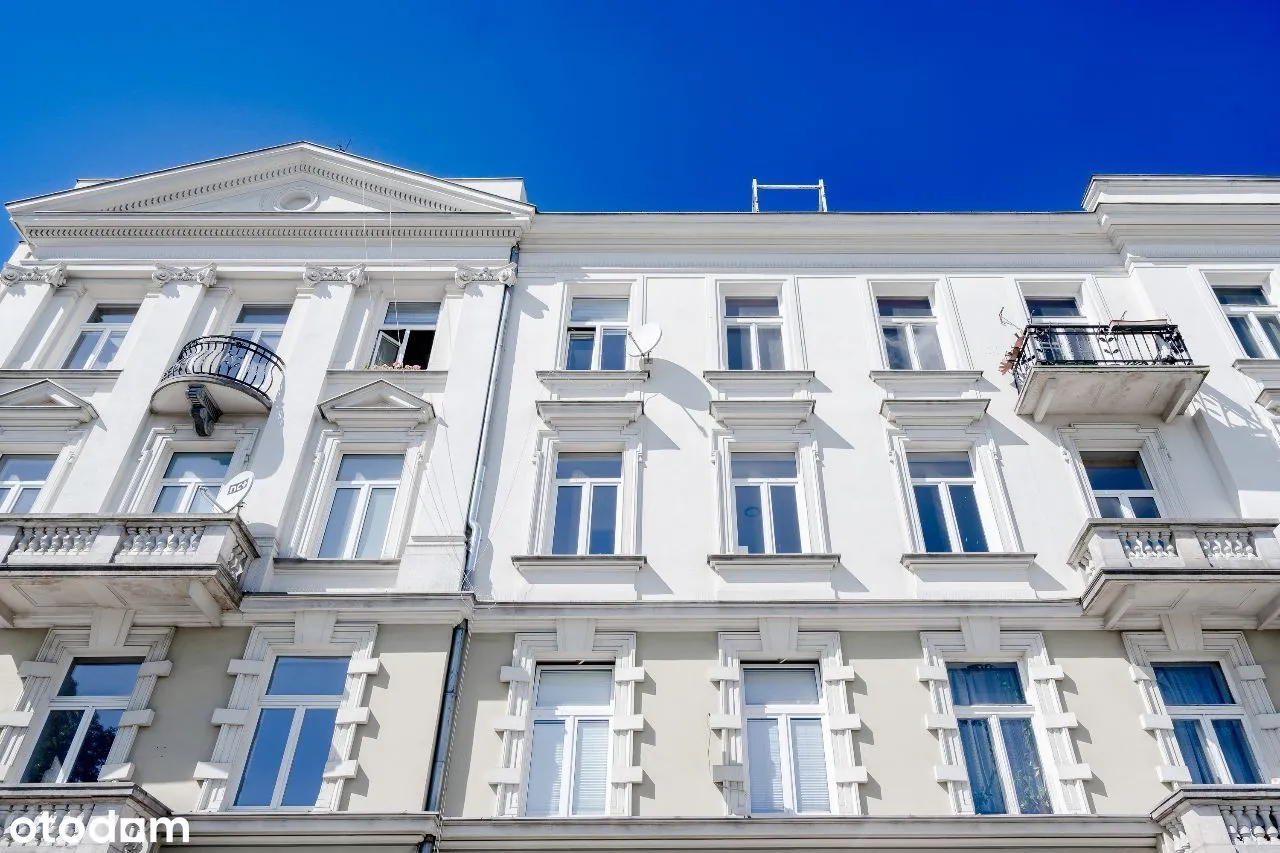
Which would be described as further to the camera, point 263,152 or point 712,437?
point 263,152

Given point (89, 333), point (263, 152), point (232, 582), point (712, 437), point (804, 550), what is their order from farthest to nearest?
point (263, 152)
point (89, 333)
point (712, 437)
point (804, 550)
point (232, 582)

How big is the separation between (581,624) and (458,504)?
264 cm

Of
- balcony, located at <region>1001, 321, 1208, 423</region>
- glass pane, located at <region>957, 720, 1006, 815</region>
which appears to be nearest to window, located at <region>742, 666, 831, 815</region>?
glass pane, located at <region>957, 720, 1006, 815</region>

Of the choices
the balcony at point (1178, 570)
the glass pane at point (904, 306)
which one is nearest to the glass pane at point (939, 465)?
the balcony at point (1178, 570)

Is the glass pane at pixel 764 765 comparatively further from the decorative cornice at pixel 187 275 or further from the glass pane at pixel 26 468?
the decorative cornice at pixel 187 275

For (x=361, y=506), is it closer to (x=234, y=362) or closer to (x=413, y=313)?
(x=234, y=362)

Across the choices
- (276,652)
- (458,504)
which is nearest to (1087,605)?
(458,504)

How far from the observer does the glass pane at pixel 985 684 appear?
39.1ft

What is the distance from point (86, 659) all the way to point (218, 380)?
169 inches

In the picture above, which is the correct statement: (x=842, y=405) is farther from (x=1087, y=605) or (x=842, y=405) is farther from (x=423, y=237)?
(x=423, y=237)

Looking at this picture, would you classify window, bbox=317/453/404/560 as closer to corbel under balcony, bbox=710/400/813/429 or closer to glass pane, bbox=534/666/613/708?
glass pane, bbox=534/666/613/708

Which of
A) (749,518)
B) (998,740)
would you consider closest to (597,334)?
(749,518)

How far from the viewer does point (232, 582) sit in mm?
12109

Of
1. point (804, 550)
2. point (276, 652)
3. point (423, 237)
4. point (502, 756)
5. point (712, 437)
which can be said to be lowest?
point (502, 756)
